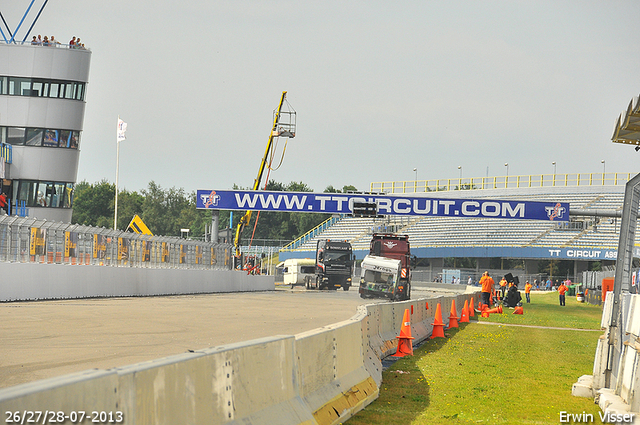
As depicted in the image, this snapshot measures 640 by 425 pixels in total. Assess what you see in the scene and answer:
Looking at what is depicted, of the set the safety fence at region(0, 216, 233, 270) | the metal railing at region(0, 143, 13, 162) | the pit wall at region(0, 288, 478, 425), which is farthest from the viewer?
the metal railing at region(0, 143, 13, 162)

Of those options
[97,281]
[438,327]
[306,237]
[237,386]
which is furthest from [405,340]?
[306,237]

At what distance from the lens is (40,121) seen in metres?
46.2

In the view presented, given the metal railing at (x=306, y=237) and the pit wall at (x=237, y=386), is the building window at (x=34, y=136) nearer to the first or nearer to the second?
the pit wall at (x=237, y=386)

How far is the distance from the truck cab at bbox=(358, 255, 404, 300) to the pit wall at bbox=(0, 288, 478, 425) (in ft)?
98.8

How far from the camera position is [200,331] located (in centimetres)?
1623

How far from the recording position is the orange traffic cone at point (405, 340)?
14611 millimetres

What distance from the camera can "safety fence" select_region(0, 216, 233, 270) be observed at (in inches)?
931

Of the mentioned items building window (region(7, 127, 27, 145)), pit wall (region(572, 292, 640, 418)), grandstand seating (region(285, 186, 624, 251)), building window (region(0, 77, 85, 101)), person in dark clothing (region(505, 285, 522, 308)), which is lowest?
person in dark clothing (region(505, 285, 522, 308))

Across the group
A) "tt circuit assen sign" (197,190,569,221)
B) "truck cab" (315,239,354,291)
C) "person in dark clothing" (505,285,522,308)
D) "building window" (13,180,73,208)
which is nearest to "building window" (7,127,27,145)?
"building window" (13,180,73,208)

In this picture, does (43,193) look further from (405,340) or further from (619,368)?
(619,368)

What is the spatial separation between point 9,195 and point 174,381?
45.1 meters

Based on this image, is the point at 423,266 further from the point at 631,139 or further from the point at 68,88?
the point at 631,139

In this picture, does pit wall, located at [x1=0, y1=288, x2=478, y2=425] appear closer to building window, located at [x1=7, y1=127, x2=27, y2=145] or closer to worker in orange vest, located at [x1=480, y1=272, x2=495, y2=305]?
worker in orange vest, located at [x1=480, y1=272, x2=495, y2=305]

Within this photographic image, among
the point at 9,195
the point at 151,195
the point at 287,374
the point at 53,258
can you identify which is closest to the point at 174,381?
the point at 287,374
